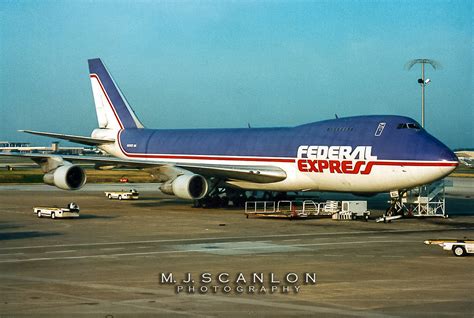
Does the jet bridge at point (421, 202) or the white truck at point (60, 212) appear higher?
the jet bridge at point (421, 202)

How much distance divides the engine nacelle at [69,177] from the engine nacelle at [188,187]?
4850mm

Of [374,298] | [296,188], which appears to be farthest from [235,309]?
[296,188]

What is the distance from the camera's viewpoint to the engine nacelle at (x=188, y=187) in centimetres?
4059

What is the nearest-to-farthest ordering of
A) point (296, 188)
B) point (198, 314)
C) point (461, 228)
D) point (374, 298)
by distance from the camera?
point (198, 314) → point (374, 298) → point (461, 228) → point (296, 188)

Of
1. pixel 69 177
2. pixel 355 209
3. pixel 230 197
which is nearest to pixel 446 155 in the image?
pixel 355 209

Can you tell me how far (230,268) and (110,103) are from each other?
3647 cm

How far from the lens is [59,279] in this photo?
19516 mm

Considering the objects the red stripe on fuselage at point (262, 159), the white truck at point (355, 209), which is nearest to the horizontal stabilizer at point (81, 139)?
the red stripe on fuselage at point (262, 159)

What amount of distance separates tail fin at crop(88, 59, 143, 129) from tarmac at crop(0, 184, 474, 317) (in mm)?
17848

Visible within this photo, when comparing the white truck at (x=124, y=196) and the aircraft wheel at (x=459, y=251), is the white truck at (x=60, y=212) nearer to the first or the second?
the white truck at (x=124, y=196)

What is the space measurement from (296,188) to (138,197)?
702 inches

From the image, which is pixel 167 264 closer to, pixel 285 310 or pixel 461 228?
pixel 285 310

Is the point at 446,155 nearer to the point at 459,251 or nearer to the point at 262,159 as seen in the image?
the point at 262,159

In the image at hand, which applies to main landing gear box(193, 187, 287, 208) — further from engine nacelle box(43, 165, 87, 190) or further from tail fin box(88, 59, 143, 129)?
tail fin box(88, 59, 143, 129)
